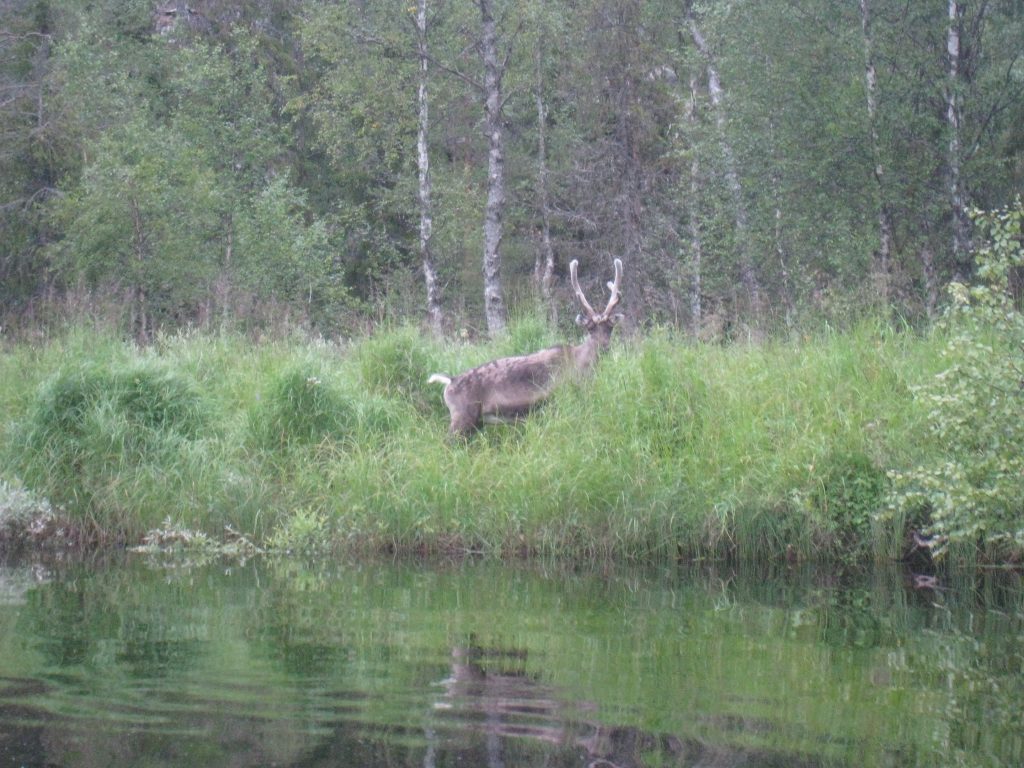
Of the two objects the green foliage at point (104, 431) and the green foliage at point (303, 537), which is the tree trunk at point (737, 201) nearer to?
the green foliage at point (104, 431)

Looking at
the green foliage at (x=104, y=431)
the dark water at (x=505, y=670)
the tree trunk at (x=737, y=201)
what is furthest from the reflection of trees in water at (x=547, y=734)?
the tree trunk at (x=737, y=201)

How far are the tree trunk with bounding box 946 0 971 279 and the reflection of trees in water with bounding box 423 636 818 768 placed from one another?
14.6 m

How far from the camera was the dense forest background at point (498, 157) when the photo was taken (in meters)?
19.6

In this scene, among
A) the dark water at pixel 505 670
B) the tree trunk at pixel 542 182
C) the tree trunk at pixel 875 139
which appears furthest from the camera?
the tree trunk at pixel 542 182

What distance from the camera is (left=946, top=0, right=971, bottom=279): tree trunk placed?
18703 mm

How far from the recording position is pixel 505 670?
6.29 m

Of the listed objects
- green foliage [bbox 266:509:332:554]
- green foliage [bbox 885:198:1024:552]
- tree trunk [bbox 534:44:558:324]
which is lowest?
green foliage [bbox 266:509:332:554]

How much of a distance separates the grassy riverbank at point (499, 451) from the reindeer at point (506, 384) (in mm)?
192

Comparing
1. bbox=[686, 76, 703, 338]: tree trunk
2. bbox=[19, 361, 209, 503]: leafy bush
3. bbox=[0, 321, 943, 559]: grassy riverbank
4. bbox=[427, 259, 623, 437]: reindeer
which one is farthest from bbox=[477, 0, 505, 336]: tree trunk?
bbox=[19, 361, 209, 503]: leafy bush

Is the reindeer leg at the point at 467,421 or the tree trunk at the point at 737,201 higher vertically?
the tree trunk at the point at 737,201

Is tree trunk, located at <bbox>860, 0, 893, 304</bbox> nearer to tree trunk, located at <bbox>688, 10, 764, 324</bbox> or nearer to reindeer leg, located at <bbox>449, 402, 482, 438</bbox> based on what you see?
tree trunk, located at <bbox>688, 10, 764, 324</bbox>

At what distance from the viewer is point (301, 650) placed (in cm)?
669

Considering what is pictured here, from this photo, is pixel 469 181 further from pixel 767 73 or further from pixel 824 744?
pixel 824 744

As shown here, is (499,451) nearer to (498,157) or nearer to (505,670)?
(505,670)
